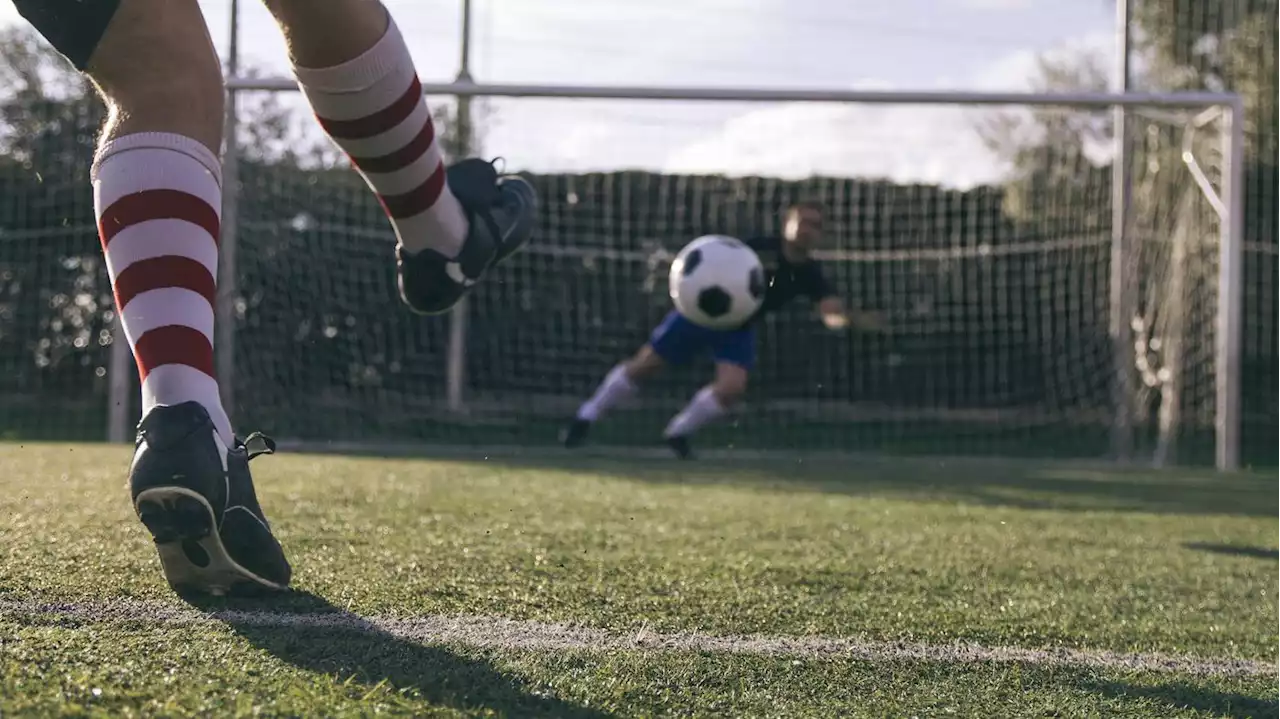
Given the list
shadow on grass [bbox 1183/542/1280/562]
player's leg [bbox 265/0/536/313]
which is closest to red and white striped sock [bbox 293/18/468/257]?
player's leg [bbox 265/0/536/313]

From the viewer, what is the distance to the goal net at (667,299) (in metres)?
7.55

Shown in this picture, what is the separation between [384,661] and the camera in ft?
3.91

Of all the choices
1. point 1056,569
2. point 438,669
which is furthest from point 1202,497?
point 438,669

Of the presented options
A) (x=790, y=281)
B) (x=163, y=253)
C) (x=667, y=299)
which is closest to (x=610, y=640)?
(x=163, y=253)

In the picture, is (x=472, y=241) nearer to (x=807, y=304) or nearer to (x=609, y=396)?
(x=609, y=396)

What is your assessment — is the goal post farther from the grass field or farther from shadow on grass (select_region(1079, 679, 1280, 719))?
shadow on grass (select_region(1079, 679, 1280, 719))

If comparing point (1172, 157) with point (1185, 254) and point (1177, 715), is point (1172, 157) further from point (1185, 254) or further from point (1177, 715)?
point (1177, 715)

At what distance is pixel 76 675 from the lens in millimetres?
1079

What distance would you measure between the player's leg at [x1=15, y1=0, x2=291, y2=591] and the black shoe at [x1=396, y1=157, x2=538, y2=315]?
595 millimetres

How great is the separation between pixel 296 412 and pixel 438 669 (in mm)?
6419

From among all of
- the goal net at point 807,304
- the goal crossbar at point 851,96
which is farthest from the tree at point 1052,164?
the goal crossbar at point 851,96

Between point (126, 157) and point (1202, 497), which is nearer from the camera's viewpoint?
point (126, 157)

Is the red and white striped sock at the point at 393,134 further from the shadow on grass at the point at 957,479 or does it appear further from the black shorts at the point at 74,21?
the shadow on grass at the point at 957,479

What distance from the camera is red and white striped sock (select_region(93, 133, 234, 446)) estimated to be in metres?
1.43
